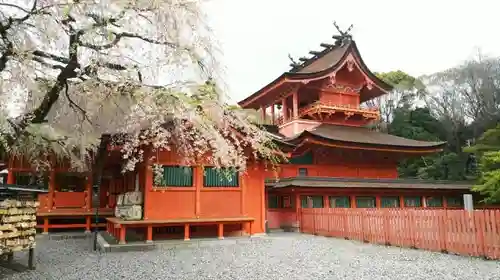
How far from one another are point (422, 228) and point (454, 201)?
1417 cm

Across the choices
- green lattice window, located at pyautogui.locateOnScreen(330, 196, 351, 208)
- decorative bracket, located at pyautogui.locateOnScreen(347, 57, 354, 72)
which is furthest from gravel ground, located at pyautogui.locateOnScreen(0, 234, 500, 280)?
decorative bracket, located at pyautogui.locateOnScreen(347, 57, 354, 72)

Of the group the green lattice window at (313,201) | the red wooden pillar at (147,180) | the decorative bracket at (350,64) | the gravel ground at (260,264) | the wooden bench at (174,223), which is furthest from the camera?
the decorative bracket at (350,64)

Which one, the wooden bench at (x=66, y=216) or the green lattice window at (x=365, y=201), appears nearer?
the wooden bench at (x=66, y=216)

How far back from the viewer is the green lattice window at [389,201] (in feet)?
68.3

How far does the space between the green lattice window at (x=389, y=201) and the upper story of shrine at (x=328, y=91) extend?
6018 mm

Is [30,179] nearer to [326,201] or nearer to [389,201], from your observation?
[326,201]

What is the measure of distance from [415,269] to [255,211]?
694 cm

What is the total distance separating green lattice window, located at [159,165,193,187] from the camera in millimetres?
12656

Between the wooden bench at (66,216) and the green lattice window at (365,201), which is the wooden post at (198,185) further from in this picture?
the green lattice window at (365,201)

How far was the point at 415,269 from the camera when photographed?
8.01 m

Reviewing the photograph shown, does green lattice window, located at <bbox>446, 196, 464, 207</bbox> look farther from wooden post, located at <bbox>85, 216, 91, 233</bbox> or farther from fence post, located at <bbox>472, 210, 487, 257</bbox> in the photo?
wooden post, located at <bbox>85, 216, 91, 233</bbox>

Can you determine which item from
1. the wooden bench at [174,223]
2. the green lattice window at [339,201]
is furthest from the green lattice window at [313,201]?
the wooden bench at [174,223]

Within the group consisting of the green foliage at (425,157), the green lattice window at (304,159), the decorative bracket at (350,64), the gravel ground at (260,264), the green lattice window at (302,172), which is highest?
the decorative bracket at (350,64)

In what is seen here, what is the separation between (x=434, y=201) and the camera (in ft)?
74.7
